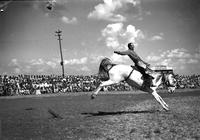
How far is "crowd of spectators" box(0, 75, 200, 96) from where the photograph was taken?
112 feet

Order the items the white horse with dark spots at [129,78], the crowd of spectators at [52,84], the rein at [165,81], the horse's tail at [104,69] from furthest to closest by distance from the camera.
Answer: the crowd of spectators at [52,84] → the rein at [165,81] → the horse's tail at [104,69] → the white horse with dark spots at [129,78]

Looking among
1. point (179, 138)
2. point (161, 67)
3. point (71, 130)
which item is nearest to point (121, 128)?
point (71, 130)

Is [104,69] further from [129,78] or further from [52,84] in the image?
[52,84]


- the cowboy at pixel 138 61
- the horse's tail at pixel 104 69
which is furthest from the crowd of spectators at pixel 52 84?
the cowboy at pixel 138 61

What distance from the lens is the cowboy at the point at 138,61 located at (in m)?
11.7

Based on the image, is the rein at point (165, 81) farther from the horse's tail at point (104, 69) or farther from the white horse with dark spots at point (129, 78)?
the horse's tail at point (104, 69)

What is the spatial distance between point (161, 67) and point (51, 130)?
22.4 feet

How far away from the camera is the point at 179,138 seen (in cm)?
625

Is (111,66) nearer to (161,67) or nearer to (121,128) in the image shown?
(161,67)

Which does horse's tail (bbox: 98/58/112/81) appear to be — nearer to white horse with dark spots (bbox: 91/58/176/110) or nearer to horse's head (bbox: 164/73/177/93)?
white horse with dark spots (bbox: 91/58/176/110)

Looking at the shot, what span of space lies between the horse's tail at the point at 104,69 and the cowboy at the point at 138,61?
75cm

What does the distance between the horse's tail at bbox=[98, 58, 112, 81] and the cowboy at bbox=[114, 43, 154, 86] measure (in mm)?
746

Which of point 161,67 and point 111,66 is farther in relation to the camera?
point 161,67

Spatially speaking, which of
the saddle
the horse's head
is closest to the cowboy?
the saddle
